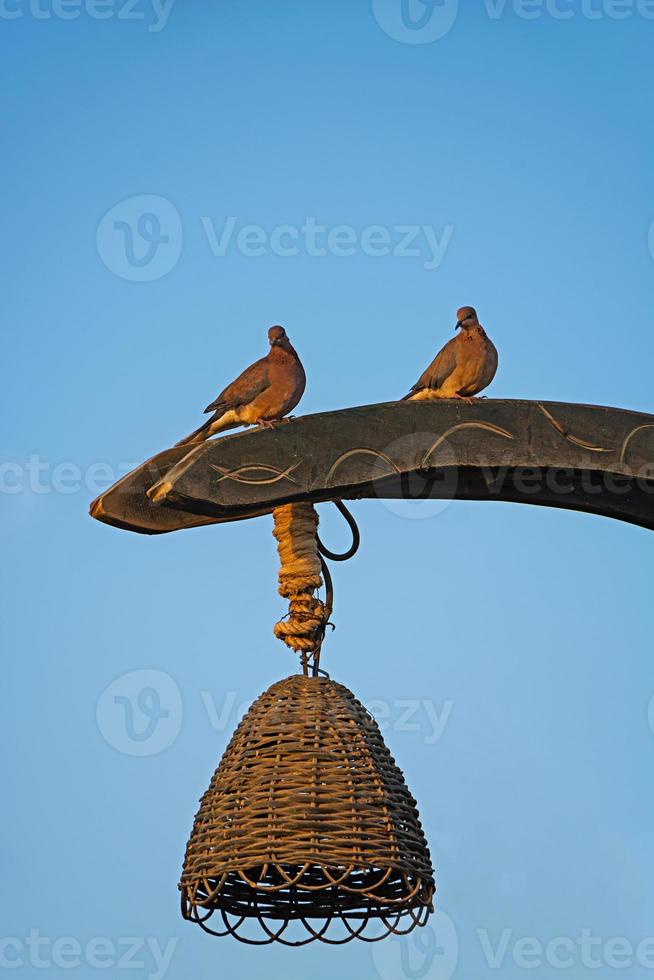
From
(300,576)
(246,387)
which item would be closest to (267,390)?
(246,387)

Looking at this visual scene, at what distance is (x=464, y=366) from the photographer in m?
3.52

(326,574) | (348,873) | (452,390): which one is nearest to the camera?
(348,873)

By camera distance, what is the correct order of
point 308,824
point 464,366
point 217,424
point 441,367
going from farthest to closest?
point 217,424 < point 441,367 < point 464,366 < point 308,824

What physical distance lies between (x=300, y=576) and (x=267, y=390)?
35.5 inches

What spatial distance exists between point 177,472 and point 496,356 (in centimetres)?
136

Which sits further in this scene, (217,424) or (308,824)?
(217,424)

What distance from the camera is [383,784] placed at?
276 centimetres

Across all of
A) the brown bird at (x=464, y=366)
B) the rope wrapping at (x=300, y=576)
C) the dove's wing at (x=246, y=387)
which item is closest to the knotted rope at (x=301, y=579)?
the rope wrapping at (x=300, y=576)

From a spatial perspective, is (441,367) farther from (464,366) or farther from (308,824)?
(308,824)

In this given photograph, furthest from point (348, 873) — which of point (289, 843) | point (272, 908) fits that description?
point (272, 908)

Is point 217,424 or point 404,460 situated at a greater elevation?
point 217,424

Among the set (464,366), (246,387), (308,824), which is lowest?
(308,824)

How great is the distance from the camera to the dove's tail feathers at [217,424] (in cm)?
377

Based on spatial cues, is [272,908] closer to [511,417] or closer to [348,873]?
[348,873]
